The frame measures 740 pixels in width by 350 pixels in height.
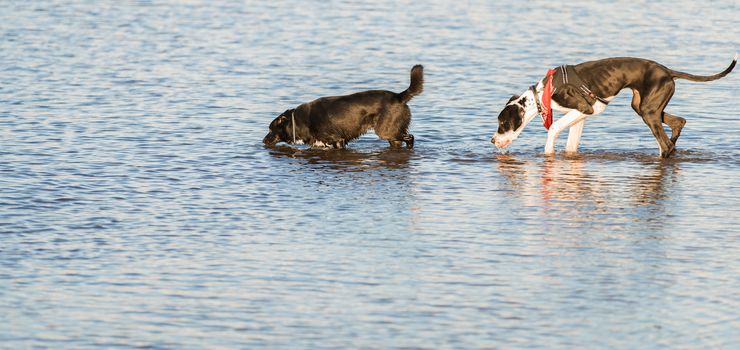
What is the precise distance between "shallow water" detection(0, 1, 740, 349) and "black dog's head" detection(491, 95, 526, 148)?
0.61 feet

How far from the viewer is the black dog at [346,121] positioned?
44.1 feet

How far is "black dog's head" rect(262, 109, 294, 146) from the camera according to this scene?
13.8 meters

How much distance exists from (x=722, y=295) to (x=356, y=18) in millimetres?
16821

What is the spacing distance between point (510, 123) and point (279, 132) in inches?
89.7

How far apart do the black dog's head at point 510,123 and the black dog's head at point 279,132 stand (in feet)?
6.67

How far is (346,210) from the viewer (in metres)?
10.7

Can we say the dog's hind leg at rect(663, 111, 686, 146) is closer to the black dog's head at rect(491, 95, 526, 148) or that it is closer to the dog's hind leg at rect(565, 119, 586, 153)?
the dog's hind leg at rect(565, 119, 586, 153)

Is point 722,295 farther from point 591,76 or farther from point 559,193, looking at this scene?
point 591,76

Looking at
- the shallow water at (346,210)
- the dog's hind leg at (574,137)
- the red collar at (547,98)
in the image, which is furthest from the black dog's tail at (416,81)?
the dog's hind leg at (574,137)

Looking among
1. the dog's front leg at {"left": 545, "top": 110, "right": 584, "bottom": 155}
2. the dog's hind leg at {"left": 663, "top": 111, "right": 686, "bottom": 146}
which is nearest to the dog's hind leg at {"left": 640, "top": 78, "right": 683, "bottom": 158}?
the dog's hind leg at {"left": 663, "top": 111, "right": 686, "bottom": 146}

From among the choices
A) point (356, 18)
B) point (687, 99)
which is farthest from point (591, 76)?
point (356, 18)

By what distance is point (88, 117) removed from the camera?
→ 1533 cm

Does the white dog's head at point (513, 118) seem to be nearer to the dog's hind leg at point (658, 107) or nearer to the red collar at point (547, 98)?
the red collar at point (547, 98)


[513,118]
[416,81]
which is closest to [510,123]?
[513,118]
